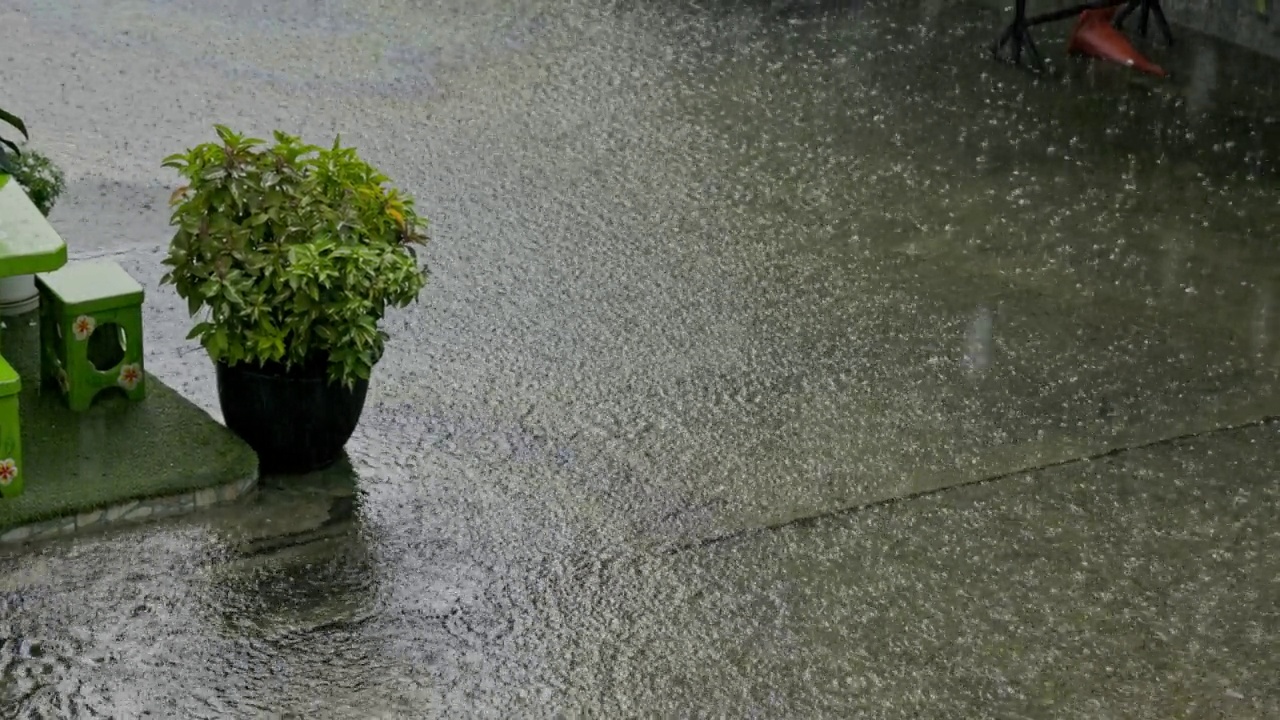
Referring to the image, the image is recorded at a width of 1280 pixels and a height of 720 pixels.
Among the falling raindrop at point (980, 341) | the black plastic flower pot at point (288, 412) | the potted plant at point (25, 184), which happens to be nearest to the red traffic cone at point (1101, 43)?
the falling raindrop at point (980, 341)

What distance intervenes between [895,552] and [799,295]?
2.00 meters

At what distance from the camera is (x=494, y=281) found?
23.3 feet

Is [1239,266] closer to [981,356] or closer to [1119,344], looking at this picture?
[1119,344]

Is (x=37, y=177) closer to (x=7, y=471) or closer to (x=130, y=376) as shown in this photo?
(x=130, y=376)

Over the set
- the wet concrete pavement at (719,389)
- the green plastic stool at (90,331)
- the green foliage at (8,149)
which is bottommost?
the wet concrete pavement at (719,389)

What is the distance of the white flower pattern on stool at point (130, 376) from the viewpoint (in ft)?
18.5

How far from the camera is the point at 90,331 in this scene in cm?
552

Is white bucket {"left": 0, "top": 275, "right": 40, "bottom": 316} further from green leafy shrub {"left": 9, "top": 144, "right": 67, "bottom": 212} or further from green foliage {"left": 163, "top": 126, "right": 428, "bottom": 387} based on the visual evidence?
green foliage {"left": 163, "top": 126, "right": 428, "bottom": 387}

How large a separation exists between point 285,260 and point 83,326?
758mm

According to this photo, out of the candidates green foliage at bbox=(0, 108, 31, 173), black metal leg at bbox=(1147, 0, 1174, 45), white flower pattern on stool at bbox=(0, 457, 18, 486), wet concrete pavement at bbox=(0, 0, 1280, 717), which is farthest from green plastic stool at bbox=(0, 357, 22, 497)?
black metal leg at bbox=(1147, 0, 1174, 45)

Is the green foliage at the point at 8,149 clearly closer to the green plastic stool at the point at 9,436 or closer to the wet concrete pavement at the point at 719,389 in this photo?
the wet concrete pavement at the point at 719,389

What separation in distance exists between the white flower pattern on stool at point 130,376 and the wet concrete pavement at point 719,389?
417mm

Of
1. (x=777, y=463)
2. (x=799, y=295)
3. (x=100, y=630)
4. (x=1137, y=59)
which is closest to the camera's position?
(x=100, y=630)

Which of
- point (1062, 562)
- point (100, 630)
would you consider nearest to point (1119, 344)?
point (1062, 562)
